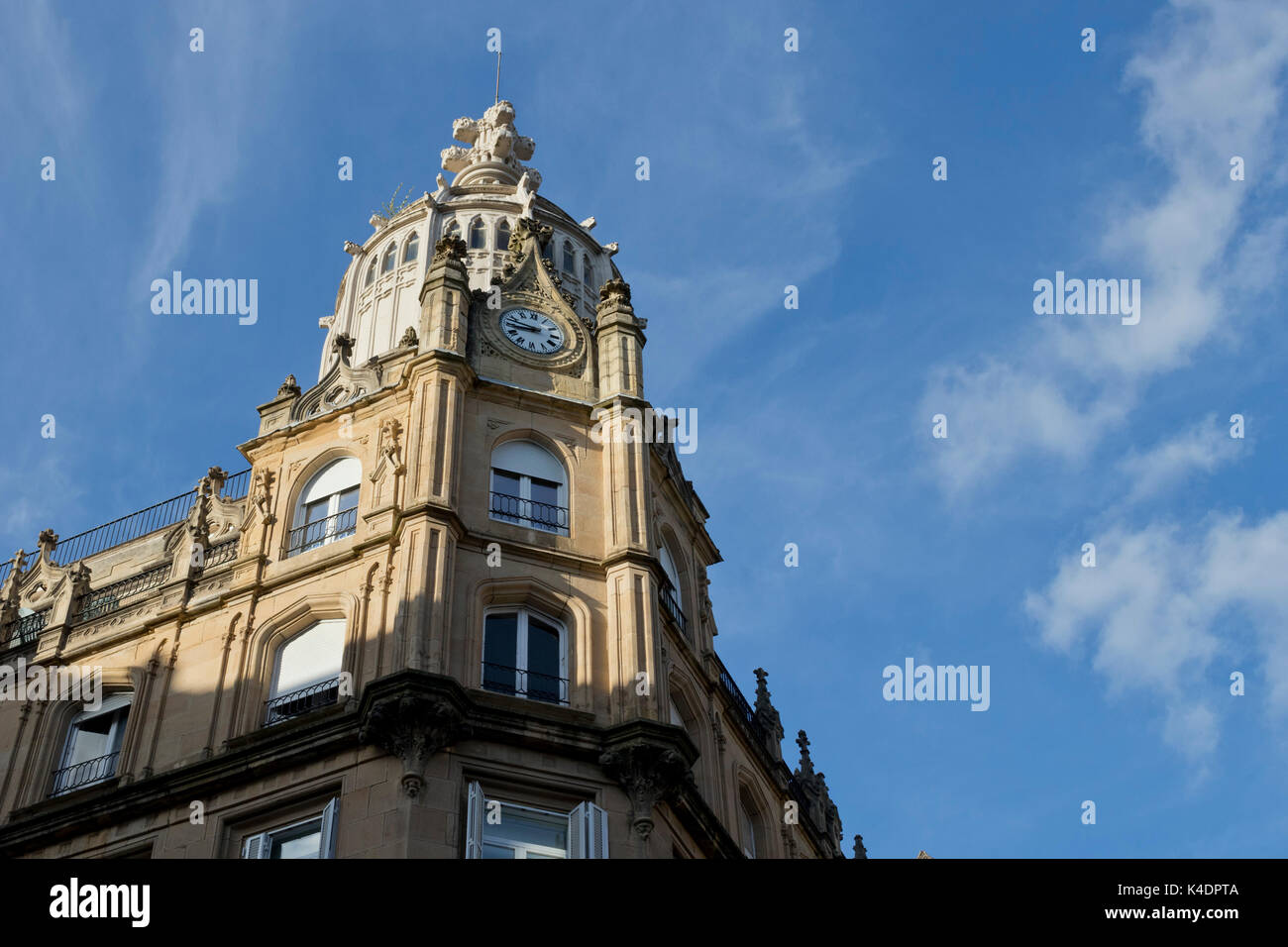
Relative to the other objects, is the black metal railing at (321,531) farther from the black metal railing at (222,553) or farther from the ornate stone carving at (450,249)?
the ornate stone carving at (450,249)

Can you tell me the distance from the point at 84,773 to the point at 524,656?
10652 mm

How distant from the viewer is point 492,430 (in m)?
42.6

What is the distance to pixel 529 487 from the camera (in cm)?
4209

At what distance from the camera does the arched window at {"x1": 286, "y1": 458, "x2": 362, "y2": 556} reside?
4162 centimetres

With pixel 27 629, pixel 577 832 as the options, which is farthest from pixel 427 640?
pixel 27 629

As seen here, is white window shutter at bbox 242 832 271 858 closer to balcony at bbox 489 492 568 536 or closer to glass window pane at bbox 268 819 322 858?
glass window pane at bbox 268 819 322 858

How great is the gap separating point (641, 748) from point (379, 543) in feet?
26.7

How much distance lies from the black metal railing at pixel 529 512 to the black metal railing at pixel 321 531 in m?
3.41

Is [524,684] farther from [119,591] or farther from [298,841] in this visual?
[119,591]

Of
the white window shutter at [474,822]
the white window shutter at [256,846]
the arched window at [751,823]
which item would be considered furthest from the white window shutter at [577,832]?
the arched window at [751,823]

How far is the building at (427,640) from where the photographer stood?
34500 mm
